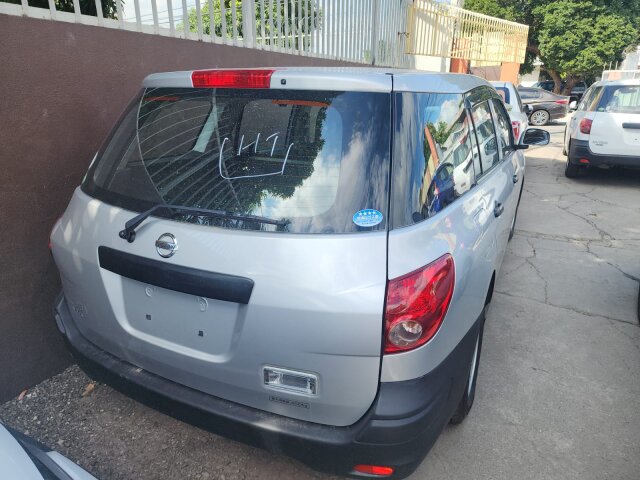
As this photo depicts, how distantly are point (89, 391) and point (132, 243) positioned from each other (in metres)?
1.49

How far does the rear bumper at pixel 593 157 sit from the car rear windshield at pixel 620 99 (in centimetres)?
61

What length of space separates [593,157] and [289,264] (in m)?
7.82

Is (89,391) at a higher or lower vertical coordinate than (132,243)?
lower

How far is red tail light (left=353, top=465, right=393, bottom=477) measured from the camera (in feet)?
5.74

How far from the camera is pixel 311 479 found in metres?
2.25

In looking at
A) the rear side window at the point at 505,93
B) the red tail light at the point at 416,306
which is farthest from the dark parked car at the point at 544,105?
the red tail light at the point at 416,306

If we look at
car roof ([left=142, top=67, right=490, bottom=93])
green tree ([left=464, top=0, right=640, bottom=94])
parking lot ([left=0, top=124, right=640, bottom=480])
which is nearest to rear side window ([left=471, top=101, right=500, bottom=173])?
car roof ([left=142, top=67, right=490, bottom=93])

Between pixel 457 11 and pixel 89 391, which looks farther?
pixel 457 11

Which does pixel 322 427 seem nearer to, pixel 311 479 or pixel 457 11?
pixel 311 479

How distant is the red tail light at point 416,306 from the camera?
1616 mm

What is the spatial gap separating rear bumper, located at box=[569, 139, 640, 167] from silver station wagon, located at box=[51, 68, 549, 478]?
268 inches

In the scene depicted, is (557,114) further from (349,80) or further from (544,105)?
(349,80)

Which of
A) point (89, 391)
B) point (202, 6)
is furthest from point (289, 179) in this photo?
point (202, 6)

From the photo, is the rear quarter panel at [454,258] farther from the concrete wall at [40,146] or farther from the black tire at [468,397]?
the concrete wall at [40,146]
